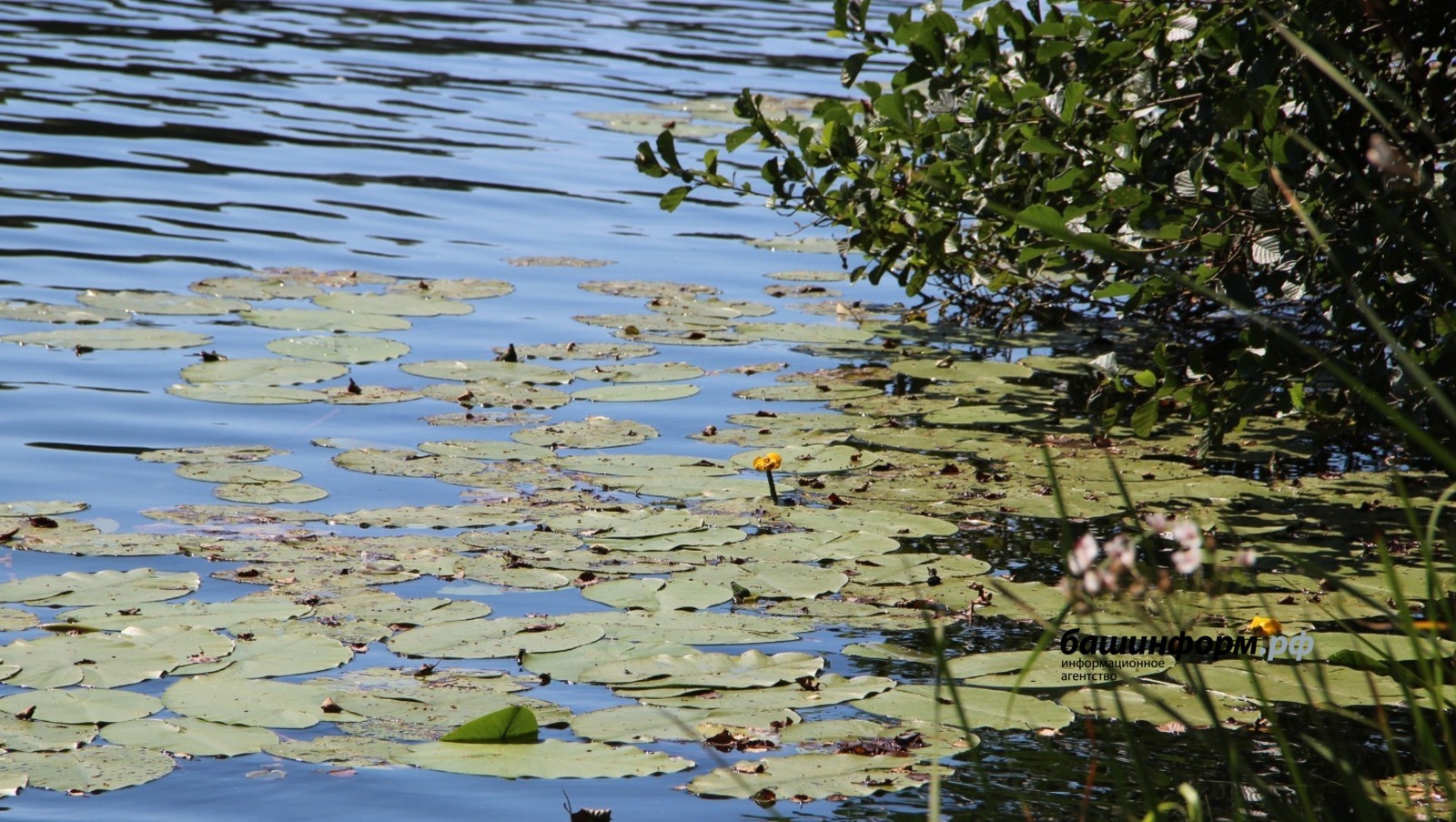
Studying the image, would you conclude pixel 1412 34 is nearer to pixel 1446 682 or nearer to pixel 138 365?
pixel 1446 682

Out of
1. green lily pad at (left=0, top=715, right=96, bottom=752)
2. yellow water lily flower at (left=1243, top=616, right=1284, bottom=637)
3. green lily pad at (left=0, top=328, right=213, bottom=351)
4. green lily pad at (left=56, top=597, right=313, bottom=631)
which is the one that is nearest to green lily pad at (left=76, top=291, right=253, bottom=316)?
green lily pad at (left=0, top=328, right=213, bottom=351)

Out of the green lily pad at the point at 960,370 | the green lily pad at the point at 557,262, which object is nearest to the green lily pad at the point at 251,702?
the green lily pad at the point at 960,370

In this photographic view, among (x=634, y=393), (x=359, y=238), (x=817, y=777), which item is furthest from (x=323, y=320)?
(x=817, y=777)

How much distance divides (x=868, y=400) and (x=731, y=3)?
1708 centimetres

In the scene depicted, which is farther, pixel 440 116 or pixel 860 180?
pixel 440 116

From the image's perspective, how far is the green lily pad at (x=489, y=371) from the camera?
5.49m

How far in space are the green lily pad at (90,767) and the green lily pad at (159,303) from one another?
3.70 metres

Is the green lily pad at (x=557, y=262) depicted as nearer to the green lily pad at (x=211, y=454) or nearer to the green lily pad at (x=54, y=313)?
the green lily pad at (x=54, y=313)

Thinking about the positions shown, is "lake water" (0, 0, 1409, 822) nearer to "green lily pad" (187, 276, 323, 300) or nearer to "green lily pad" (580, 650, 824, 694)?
"green lily pad" (580, 650, 824, 694)

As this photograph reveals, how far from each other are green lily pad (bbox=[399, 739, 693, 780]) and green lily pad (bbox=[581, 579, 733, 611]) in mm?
718

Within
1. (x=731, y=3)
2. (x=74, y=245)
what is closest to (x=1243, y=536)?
(x=74, y=245)

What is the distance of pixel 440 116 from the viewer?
11.8 m

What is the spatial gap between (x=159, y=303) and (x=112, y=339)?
0.54 meters

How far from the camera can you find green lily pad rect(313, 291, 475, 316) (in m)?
6.36
